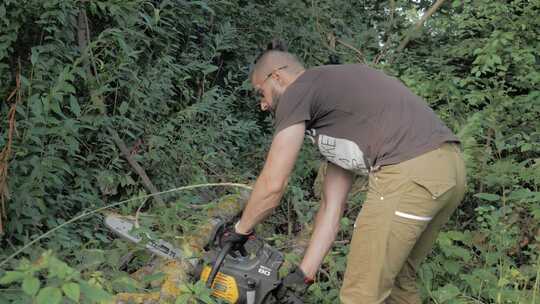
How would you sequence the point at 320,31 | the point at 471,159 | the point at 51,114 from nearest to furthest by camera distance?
the point at 51,114
the point at 471,159
the point at 320,31

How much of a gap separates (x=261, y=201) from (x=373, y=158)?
62 centimetres

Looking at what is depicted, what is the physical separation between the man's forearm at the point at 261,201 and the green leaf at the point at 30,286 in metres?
1.39

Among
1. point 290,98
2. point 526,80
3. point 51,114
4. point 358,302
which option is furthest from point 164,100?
point 526,80

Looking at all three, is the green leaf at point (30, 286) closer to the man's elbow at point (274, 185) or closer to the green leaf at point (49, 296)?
the green leaf at point (49, 296)

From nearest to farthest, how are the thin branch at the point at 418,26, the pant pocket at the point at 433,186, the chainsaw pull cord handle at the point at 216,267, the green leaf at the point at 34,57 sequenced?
the pant pocket at the point at 433,186
the chainsaw pull cord handle at the point at 216,267
the green leaf at the point at 34,57
the thin branch at the point at 418,26

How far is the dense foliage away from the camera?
Answer: 3.74 metres

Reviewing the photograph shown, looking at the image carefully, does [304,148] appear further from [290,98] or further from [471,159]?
[290,98]

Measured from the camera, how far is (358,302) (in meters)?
2.95

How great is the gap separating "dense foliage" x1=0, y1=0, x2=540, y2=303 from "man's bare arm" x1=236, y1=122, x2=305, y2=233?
735 millimetres

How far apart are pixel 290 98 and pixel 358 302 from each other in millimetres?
1083

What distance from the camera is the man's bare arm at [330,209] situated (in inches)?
141

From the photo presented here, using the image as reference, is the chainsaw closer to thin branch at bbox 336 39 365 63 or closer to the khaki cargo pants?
the khaki cargo pants

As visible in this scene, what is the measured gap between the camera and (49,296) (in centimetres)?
176

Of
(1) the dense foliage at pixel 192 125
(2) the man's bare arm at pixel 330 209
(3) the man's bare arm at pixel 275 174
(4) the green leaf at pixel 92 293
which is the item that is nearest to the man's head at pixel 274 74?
(3) the man's bare arm at pixel 275 174
